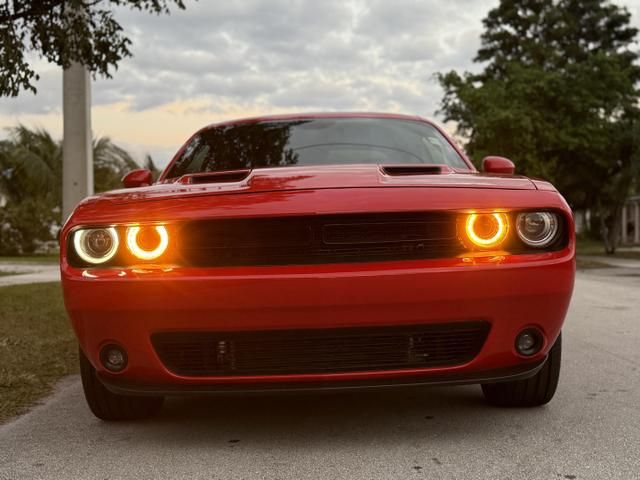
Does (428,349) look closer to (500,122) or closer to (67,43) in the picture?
(67,43)

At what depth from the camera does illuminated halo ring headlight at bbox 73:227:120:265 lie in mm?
3350

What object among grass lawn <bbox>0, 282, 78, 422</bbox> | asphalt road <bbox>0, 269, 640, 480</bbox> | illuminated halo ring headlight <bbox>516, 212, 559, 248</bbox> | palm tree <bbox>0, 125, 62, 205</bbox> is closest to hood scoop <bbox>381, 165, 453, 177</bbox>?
illuminated halo ring headlight <bbox>516, 212, 559, 248</bbox>

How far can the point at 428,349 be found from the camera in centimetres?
330

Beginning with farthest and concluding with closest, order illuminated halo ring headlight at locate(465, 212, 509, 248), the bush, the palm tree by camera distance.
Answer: the palm tree
the bush
illuminated halo ring headlight at locate(465, 212, 509, 248)

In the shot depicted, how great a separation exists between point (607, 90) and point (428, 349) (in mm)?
29361

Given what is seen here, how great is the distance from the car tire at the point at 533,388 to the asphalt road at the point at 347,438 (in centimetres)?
6

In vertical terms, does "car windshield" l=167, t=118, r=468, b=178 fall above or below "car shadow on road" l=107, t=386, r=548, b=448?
above

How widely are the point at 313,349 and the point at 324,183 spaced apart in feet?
2.07

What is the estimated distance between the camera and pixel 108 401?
3799 mm

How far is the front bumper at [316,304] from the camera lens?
3.12m

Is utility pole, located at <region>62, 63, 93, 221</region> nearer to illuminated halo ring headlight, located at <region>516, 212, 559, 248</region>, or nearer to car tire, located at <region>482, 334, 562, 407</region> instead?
car tire, located at <region>482, 334, 562, 407</region>

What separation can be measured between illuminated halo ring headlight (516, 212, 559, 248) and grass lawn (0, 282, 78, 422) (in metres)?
2.52

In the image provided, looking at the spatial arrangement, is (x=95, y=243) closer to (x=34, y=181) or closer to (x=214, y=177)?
(x=214, y=177)

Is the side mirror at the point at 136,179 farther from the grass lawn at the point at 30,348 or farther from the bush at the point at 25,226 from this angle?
the bush at the point at 25,226
